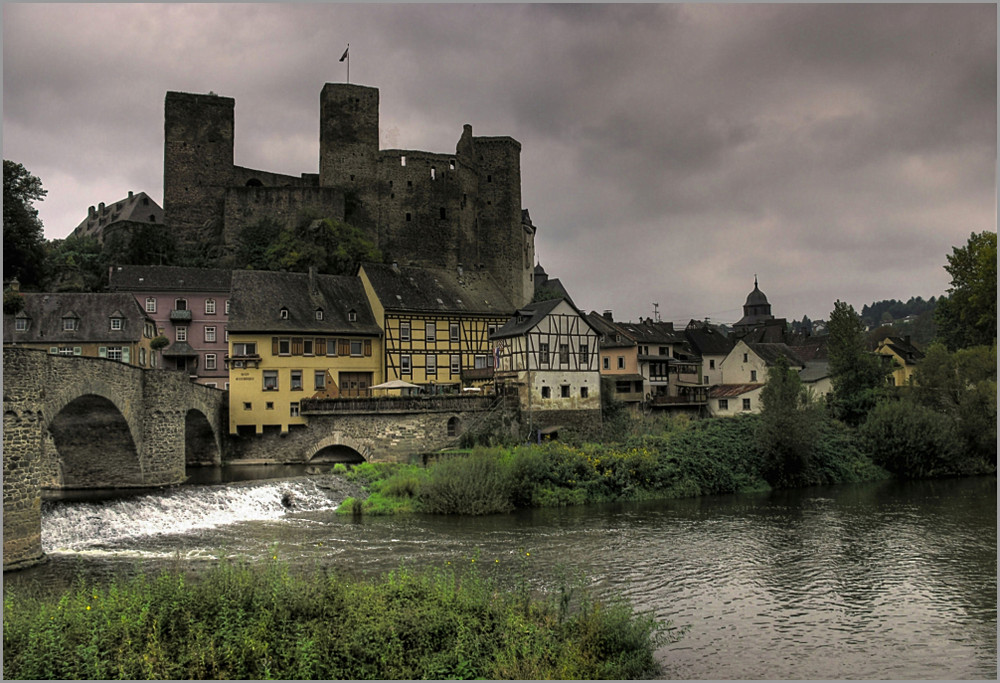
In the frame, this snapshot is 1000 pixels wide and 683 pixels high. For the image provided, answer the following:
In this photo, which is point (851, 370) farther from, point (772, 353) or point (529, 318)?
point (529, 318)

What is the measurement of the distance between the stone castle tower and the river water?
127 ft

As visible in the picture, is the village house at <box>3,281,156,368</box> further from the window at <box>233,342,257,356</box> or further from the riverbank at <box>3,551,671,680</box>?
the riverbank at <box>3,551,671,680</box>

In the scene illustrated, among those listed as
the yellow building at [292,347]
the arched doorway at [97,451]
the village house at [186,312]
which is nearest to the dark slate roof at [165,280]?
the village house at [186,312]

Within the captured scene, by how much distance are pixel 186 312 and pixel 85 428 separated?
1064 inches

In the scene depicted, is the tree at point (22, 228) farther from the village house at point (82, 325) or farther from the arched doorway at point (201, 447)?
the arched doorway at point (201, 447)

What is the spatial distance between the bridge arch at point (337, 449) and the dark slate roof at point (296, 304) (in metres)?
5.45

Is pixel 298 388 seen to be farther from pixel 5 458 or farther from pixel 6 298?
pixel 5 458

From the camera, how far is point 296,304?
130 ft

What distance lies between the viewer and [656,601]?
15.4 m

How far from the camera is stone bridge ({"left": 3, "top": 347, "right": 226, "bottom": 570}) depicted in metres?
16.4

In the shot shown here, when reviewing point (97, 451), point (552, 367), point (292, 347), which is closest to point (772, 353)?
point (552, 367)

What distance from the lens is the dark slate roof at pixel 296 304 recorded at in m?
37.8

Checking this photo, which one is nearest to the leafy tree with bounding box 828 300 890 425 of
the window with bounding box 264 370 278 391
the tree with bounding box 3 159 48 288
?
the window with bounding box 264 370 278 391

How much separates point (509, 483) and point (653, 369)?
24784mm
